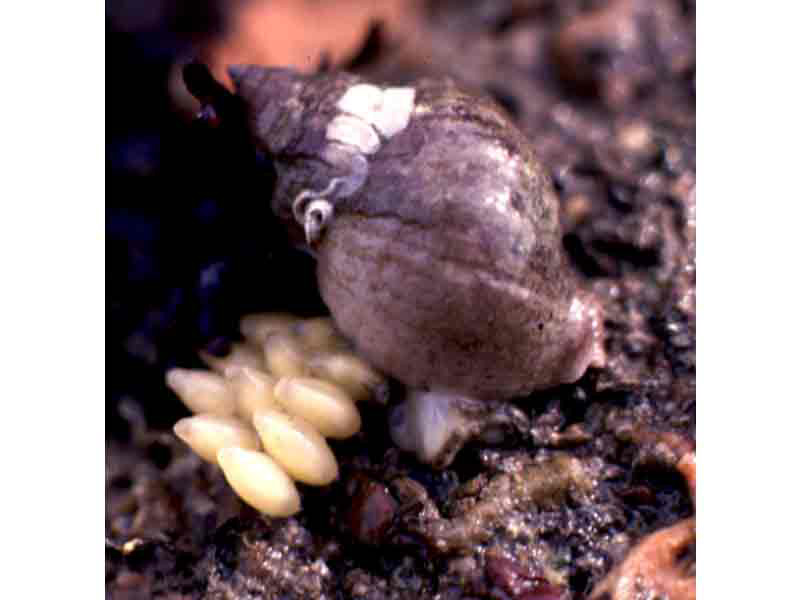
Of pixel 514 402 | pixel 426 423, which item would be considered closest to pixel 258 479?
pixel 426 423

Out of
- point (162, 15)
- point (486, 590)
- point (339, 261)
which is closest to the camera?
point (486, 590)

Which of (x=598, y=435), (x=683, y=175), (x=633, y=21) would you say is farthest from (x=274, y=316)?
(x=633, y=21)

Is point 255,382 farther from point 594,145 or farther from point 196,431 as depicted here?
point 594,145

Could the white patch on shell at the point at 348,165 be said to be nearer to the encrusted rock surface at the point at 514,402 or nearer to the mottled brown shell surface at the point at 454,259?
the mottled brown shell surface at the point at 454,259

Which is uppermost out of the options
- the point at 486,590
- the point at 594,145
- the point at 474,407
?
the point at 594,145
